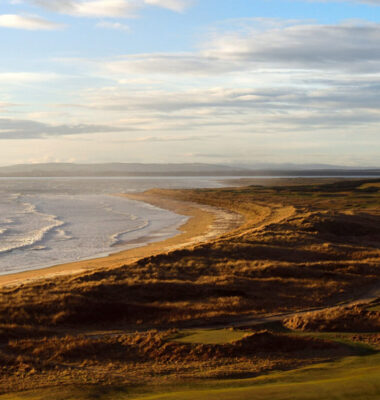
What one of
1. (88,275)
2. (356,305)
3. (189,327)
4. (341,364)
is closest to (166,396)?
(341,364)

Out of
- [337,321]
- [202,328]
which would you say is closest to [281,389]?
[202,328]

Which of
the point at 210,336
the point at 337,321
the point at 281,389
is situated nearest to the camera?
the point at 281,389

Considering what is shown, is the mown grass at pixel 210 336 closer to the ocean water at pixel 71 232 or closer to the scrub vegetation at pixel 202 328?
the scrub vegetation at pixel 202 328

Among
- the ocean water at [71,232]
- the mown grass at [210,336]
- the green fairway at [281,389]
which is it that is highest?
the green fairway at [281,389]

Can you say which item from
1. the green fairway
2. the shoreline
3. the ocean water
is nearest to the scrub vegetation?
the green fairway

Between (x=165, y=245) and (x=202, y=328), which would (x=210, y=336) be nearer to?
(x=202, y=328)

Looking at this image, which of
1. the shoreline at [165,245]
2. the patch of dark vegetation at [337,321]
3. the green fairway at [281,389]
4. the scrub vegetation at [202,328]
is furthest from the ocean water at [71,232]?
the green fairway at [281,389]

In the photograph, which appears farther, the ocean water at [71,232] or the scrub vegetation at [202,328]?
the ocean water at [71,232]

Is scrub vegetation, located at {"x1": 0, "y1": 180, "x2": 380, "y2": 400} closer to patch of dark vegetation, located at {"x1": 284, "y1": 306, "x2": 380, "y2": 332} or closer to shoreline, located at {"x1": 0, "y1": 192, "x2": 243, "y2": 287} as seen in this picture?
patch of dark vegetation, located at {"x1": 284, "y1": 306, "x2": 380, "y2": 332}
